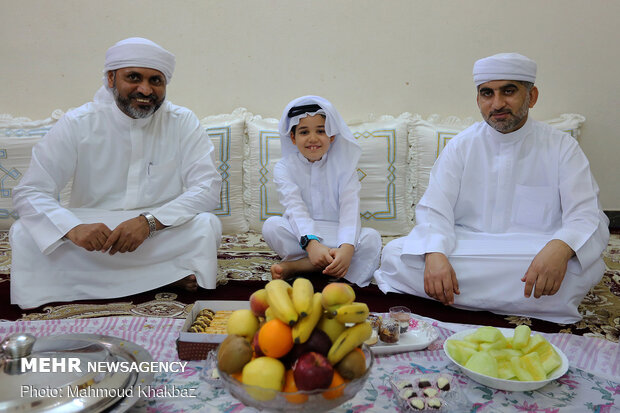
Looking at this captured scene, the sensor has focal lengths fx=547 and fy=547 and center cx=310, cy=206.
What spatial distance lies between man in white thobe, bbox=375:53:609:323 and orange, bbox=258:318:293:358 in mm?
1462

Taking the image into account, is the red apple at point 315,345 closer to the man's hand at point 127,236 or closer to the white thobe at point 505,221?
the white thobe at point 505,221

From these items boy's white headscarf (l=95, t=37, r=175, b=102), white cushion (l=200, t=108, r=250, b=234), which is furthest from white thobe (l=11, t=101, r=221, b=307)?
white cushion (l=200, t=108, r=250, b=234)

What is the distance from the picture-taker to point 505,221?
8.89 ft

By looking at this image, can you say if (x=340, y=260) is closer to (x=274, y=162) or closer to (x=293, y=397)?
(x=274, y=162)

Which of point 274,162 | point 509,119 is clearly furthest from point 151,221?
point 509,119

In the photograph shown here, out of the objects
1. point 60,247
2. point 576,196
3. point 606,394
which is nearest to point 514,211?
point 576,196

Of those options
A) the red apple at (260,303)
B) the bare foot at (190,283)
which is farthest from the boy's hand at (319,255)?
the red apple at (260,303)

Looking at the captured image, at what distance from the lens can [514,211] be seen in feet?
8.87

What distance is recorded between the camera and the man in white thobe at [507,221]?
2375mm

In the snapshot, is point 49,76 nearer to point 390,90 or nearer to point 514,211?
point 390,90

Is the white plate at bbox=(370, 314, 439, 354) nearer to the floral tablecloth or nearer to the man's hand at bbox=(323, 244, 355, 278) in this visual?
the floral tablecloth

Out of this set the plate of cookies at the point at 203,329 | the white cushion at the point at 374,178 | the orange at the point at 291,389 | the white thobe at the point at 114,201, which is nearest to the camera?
the orange at the point at 291,389

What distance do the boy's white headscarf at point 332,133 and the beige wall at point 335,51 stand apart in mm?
1177

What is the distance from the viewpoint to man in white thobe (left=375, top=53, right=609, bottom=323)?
2.38 meters
